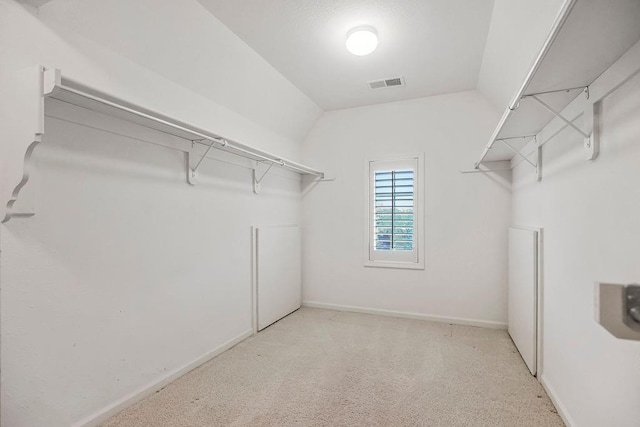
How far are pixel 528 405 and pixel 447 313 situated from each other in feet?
5.12

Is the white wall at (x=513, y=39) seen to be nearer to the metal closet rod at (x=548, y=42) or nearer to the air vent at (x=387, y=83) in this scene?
the metal closet rod at (x=548, y=42)

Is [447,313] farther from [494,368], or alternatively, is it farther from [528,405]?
[528,405]

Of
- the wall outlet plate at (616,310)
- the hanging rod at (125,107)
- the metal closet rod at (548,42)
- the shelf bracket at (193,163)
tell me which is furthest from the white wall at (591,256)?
the shelf bracket at (193,163)

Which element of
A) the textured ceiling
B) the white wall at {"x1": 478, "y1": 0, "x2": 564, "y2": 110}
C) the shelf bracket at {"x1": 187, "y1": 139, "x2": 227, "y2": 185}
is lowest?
the shelf bracket at {"x1": 187, "y1": 139, "x2": 227, "y2": 185}

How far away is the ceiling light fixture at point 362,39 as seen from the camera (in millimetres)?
2264

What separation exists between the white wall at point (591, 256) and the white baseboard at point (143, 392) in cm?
241

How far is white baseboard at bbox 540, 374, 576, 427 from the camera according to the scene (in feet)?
5.69

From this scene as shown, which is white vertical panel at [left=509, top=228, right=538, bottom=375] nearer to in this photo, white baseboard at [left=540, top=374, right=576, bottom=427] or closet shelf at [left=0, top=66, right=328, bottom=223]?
white baseboard at [left=540, top=374, right=576, bottom=427]

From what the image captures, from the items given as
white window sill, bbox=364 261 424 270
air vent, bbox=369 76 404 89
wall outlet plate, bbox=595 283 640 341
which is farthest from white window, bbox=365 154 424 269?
wall outlet plate, bbox=595 283 640 341

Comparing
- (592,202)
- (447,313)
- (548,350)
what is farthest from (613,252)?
(447,313)

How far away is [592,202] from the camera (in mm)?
1508

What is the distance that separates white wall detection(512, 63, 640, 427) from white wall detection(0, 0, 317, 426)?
7.66ft

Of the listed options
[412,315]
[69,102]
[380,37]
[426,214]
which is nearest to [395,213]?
[426,214]

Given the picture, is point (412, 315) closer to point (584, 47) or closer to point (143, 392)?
point (143, 392)
